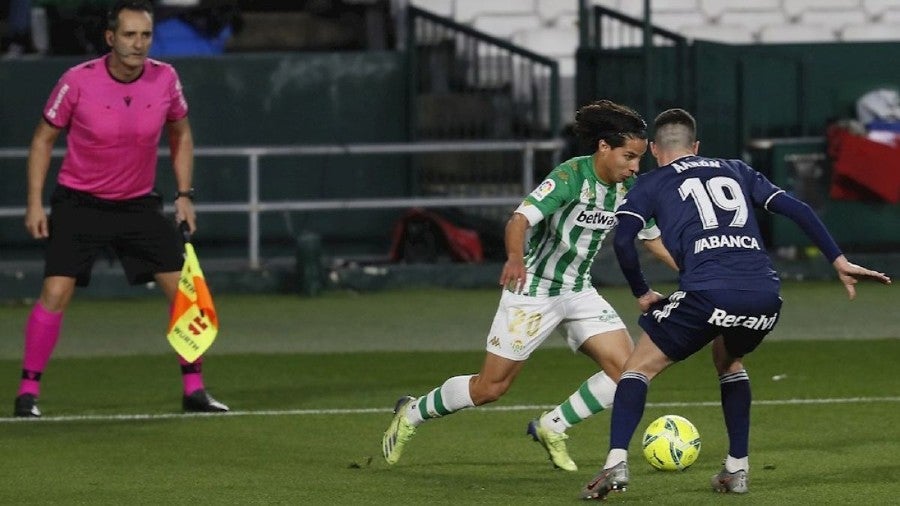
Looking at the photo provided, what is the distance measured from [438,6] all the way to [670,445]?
546 inches

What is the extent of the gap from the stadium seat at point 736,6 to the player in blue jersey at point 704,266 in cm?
1543

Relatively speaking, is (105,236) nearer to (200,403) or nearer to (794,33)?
(200,403)

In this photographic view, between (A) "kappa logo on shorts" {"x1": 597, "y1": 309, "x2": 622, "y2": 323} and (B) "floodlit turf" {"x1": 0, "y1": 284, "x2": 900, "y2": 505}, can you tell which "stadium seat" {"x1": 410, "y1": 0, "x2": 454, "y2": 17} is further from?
(A) "kappa logo on shorts" {"x1": 597, "y1": 309, "x2": 622, "y2": 323}

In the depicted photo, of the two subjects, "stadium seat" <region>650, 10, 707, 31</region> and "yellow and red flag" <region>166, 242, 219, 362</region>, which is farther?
"stadium seat" <region>650, 10, 707, 31</region>

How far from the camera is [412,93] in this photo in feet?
63.5

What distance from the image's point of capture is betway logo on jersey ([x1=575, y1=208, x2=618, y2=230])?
871 cm

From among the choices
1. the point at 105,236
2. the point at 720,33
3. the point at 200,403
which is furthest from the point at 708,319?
the point at 720,33

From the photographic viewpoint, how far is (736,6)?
23312 mm

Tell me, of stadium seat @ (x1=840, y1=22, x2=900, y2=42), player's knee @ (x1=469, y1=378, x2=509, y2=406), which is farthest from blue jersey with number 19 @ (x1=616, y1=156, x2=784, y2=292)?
stadium seat @ (x1=840, y1=22, x2=900, y2=42)

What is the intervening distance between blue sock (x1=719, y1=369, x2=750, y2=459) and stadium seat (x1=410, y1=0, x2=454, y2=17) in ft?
45.4

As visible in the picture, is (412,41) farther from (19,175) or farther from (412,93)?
(19,175)

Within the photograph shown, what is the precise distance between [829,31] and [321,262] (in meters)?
8.12

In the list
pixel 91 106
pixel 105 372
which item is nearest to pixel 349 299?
pixel 105 372

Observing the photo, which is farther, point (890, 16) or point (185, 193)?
point (890, 16)
